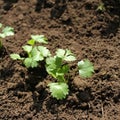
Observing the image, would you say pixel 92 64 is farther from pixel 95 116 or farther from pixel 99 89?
pixel 95 116

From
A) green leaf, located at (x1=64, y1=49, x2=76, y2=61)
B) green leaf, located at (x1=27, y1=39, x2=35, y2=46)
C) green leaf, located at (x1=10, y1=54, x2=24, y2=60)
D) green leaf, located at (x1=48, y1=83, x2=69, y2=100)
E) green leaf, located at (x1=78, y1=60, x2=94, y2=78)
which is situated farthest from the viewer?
green leaf, located at (x1=27, y1=39, x2=35, y2=46)

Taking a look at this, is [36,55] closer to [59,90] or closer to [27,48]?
[27,48]

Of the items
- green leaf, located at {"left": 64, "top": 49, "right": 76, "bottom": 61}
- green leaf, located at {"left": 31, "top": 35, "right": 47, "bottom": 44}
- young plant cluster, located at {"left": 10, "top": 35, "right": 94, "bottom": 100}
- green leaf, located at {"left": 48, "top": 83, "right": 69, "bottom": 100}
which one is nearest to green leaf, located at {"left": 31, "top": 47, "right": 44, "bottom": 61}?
young plant cluster, located at {"left": 10, "top": 35, "right": 94, "bottom": 100}

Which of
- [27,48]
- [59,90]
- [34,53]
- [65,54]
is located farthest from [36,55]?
[59,90]

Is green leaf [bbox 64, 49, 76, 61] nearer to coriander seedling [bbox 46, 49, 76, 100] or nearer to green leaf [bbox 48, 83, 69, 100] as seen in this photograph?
coriander seedling [bbox 46, 49, 76, 100]

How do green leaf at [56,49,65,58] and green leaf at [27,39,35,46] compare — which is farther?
green leaf at [27,39,35,46]
